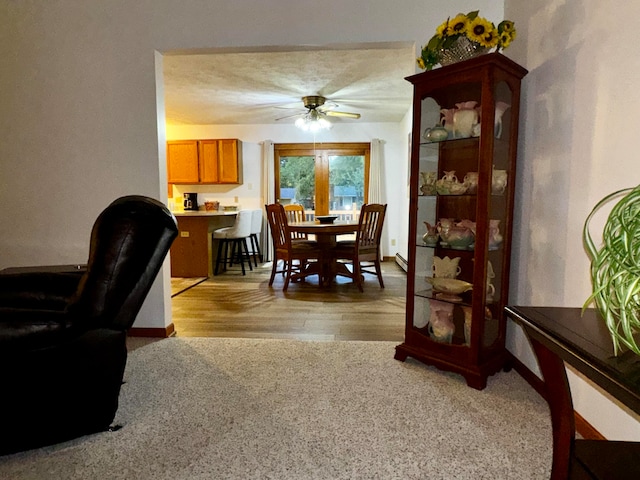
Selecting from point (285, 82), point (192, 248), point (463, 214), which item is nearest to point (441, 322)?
point (463, 214)

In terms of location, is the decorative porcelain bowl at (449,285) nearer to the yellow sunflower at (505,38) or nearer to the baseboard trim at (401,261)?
the yellow sunflower at (505,38)

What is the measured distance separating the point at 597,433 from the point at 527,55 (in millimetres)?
1954

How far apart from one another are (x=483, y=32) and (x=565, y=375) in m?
1.66

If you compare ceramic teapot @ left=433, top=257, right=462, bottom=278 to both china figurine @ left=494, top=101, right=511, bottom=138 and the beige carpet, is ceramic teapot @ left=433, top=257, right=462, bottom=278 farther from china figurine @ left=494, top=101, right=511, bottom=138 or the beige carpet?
china figurine @ left=494, top=101, right=511, bottom=138

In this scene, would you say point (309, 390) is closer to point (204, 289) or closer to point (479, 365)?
point (479, 365)

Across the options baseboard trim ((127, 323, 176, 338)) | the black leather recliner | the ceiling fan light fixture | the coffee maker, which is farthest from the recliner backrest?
the coffee maker

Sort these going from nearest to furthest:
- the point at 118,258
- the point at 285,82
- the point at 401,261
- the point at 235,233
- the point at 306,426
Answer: the point at 118,258, the point at 306,426, the point at 285,82, the point at 235,233, the point at 401,261

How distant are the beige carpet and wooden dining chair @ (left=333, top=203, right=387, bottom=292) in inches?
81.0

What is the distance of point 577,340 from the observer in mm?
908

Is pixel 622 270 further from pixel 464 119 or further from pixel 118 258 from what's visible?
pixel 118 258

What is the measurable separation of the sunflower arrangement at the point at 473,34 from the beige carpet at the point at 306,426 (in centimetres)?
180

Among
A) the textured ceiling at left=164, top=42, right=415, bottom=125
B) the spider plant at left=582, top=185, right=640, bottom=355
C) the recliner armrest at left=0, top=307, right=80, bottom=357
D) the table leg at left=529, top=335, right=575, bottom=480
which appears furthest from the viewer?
the textured ceiling at left=164, top=42, right=415, bottom=125

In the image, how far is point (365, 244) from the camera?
4.48 m

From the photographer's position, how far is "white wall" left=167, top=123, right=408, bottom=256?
6477 mm
